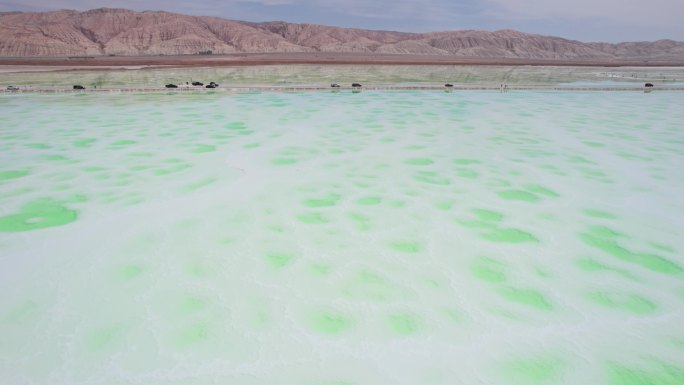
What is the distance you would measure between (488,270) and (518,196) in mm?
3010

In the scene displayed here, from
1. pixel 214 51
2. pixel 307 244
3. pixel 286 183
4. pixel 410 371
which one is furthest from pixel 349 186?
pixel 214 51

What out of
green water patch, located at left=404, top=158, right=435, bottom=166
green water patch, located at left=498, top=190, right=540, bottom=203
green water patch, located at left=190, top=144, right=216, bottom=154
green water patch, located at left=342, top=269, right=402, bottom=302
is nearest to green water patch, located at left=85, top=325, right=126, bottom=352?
green water patch, located at left=342, top=269, right=402, bottom=302

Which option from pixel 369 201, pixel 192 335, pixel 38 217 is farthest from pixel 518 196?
pixel 38 217

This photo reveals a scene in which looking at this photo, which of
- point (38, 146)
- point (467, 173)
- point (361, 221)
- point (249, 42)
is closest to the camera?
point (361, 221)

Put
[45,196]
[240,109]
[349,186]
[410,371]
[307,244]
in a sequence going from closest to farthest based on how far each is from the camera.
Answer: [410,371] → [307,244] → [45,196] → [349,186] → [240,109]

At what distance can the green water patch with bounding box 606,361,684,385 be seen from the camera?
10.8ft

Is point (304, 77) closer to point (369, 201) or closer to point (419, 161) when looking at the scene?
point (419, 161)

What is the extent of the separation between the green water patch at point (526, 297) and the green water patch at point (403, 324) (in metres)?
1.13

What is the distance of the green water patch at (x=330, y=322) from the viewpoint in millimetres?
3910

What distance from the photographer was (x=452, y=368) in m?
3.46

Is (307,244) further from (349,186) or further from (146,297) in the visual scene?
(349,186)

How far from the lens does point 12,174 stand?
8406 mm

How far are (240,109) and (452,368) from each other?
16899 mm

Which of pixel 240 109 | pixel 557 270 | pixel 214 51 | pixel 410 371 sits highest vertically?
pixel 214 51
